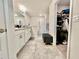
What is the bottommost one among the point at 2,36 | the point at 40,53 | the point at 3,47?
the point at 40,53

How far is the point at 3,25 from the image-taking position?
1.47 m

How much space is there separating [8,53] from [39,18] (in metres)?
7.54

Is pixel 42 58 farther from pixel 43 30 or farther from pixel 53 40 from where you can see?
pixel 43 30

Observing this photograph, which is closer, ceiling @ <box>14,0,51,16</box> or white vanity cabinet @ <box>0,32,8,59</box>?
white vanity cabinet @ <box>0,32,8,59</box>

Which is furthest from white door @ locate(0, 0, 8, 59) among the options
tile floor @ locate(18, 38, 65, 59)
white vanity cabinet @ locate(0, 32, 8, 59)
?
tile floor @ locate(18, 38, 65, 59)

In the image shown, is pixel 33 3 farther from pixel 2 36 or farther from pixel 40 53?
pixel 2 36

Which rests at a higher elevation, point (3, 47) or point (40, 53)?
point (3, 47)

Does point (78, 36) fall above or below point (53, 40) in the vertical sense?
above

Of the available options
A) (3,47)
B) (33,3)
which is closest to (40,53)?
(3,47)

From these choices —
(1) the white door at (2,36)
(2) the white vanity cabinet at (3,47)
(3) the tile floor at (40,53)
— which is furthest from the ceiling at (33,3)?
(2) the white vanity cabinet at (3,47)

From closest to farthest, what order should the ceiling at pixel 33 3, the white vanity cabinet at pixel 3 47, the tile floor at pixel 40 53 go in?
the white vanity cabinet at pixel 3 47, the tile floor at pixel 40 53, the ceiling at pixel 33 3

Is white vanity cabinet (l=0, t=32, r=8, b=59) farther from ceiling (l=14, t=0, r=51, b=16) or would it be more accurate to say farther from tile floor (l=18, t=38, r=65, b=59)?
ceiling (l=14, t=0, r=51, b=16)

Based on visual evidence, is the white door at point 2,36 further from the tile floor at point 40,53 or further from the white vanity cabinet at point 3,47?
the tile floor at point 40,53

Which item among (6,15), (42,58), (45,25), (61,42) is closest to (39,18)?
(45,25)
